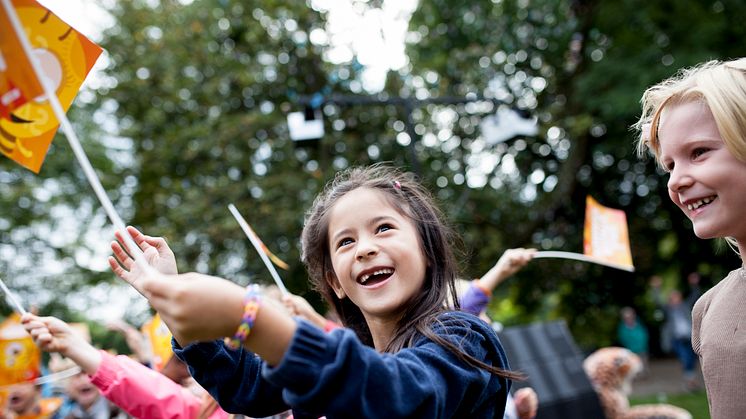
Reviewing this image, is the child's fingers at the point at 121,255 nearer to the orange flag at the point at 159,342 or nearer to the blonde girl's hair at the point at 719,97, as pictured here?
the blonde girl's hair at the point at 719,97

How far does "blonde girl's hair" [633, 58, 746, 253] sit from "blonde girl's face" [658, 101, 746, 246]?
0.02 metres

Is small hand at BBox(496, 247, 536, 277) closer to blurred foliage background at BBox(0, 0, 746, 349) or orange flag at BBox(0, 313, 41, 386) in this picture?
orange flag at BBox(0, 313, 41, 386)

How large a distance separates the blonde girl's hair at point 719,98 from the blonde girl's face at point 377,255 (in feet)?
2.18

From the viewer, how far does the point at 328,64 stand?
13.3 meters

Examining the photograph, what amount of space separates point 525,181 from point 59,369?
1020 centimetres

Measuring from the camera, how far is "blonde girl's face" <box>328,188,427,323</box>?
1.58 m

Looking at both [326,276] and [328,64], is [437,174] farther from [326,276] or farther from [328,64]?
[326,276]

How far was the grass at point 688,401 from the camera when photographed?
331 inches

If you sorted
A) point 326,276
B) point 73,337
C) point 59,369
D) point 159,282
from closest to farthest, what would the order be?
point 159,282, point 326,276, point 73,337, point 59,369

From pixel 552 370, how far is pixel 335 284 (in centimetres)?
485

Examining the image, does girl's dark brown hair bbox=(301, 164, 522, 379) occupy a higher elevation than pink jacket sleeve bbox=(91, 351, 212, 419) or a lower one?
higher

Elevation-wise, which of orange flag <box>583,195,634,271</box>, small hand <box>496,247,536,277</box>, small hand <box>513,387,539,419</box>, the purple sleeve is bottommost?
small hand <box>513,387,539,419</box>

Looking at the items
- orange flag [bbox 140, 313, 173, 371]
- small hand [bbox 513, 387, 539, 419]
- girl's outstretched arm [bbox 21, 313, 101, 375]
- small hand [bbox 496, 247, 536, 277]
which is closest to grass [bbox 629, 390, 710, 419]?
small hand [bbox 513, 387, 539, 419]

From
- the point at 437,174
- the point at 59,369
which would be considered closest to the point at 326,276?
the point at 59,369
